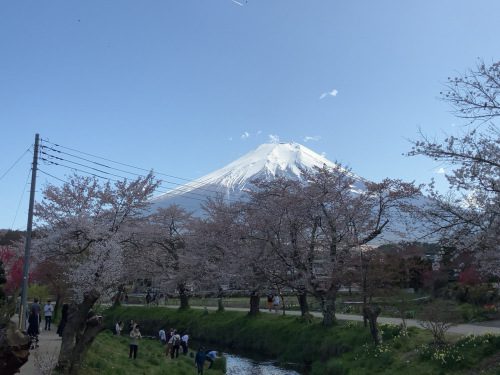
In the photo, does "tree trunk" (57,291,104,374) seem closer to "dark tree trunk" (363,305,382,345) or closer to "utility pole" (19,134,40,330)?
"utility pole" (19,134,40,330)

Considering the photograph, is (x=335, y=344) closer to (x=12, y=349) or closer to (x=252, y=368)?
(x=252, y=368)

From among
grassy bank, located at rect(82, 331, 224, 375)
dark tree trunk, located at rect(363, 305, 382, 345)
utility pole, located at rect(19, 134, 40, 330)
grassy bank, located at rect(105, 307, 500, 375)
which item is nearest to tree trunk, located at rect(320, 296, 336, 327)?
grassy bank, located at rect(105, 307, 500, 375)

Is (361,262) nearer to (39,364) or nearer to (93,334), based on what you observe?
(93,334)

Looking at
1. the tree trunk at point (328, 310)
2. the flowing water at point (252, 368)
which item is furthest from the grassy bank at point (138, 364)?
the tree trunk at point (328, 310)

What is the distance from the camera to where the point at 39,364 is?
10.0 meters

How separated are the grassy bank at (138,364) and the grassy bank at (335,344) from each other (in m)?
3.45

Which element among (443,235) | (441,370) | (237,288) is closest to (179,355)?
(237,288)

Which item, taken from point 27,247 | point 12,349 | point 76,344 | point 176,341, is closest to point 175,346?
point 176,341

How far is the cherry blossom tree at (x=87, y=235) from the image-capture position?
13570 millimetres

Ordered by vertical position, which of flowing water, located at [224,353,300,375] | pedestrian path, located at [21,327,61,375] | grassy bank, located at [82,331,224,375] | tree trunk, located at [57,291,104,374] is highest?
tree trunk, located at [57,291,104,374]

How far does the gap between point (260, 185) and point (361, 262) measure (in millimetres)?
6860

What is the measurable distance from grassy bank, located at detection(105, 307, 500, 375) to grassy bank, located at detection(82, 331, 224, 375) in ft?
11.3

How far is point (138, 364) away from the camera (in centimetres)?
Answer: 1440

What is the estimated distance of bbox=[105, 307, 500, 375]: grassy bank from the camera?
38.4 feet
